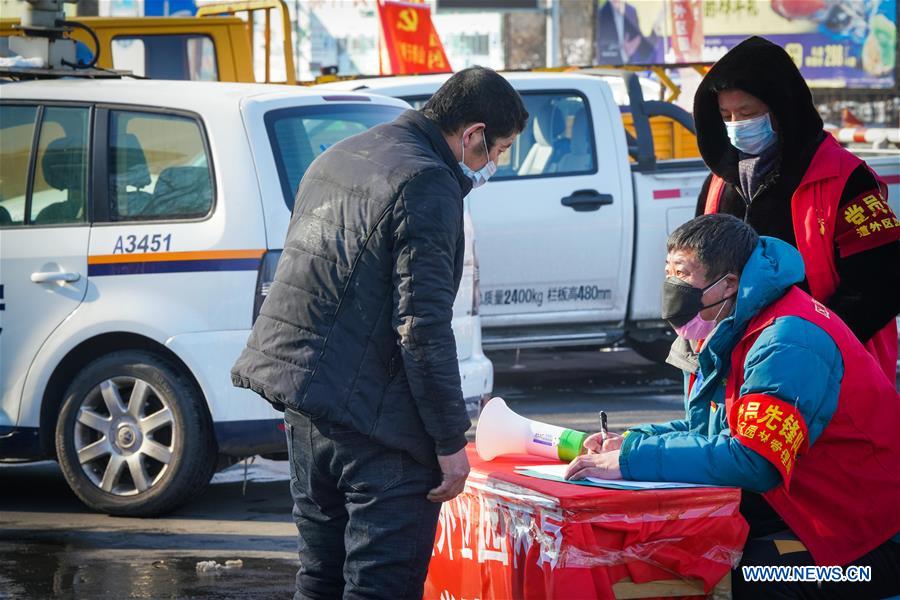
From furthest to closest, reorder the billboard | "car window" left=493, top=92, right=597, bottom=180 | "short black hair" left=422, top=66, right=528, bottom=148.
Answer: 1. the billboard
2. "car window" left=493, top=92, right=597, bottom=180
3. "short black hair" left=422, top=66, right=528, bottom=148

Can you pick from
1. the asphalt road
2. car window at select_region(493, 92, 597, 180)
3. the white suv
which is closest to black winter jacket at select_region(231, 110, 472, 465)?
the asphalt road

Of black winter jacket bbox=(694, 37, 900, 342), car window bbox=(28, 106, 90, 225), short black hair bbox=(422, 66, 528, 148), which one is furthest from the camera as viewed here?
car window bbox=(28, 106, 90, 225)

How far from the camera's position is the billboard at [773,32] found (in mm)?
26516

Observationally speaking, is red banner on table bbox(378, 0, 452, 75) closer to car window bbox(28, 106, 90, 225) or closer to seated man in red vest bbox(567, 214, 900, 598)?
car window bbox(28, 106, 90, 225)

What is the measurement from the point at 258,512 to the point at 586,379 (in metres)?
4.35

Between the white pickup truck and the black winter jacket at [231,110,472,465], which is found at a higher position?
the black winter jacket at [231,110,472,465]

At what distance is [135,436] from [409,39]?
9.44 meters

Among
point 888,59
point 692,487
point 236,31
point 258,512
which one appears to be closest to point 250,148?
point 258,512

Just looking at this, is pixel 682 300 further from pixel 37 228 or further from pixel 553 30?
pixel 553 30

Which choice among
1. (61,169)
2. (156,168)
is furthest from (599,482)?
(61,169)

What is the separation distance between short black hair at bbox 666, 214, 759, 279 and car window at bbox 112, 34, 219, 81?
935 centimetres

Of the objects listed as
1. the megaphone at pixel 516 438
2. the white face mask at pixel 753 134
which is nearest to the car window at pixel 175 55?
the white face mask at pixel 753 134

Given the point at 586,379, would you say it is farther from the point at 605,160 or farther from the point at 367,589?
the point at 367,589

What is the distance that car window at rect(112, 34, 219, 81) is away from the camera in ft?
40.6
